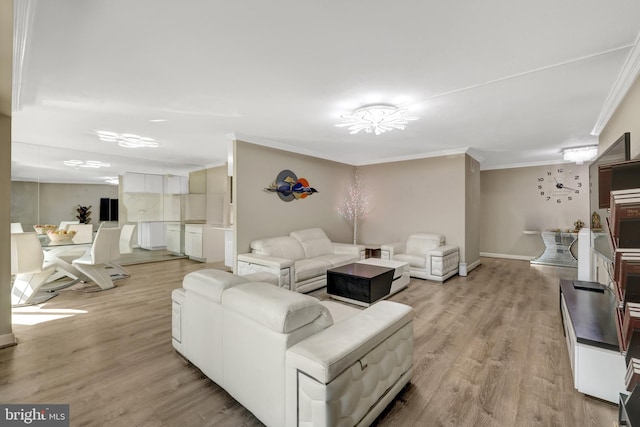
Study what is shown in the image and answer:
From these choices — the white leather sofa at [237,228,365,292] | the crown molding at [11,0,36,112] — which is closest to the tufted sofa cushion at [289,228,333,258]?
the white leather sofa at [237,228,365,292]

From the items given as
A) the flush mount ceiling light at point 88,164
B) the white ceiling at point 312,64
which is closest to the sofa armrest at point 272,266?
the white ceiling at point 312,64

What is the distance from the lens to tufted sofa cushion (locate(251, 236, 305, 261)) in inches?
175

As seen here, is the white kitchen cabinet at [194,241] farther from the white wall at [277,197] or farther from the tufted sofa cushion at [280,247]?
the tufted sofa cushion at [280,247]

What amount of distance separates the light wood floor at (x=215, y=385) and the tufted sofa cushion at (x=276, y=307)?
71 cm

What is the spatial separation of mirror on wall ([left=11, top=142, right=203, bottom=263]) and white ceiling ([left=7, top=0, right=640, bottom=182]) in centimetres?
121

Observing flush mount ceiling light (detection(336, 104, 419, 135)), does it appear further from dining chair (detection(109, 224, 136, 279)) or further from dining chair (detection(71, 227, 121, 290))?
dining chair (detection(109, 224, 136, 279))

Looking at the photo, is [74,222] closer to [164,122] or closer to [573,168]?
[164,122]

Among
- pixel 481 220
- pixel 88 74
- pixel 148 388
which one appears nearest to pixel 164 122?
pixel 88 74

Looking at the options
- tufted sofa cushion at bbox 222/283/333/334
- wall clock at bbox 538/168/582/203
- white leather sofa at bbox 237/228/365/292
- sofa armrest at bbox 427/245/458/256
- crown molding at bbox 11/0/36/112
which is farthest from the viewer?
wall clock at bbox 538/168/582/203

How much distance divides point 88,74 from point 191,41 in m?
1.22

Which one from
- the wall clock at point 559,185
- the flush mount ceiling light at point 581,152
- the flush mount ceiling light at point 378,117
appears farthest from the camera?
the wall clock at point 559,185

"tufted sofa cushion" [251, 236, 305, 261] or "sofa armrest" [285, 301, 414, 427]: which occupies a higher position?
"tufted sofa cushion" [251, 236, 305, 261]

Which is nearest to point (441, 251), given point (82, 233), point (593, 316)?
point (593, 316)

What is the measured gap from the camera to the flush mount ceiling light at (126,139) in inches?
174
